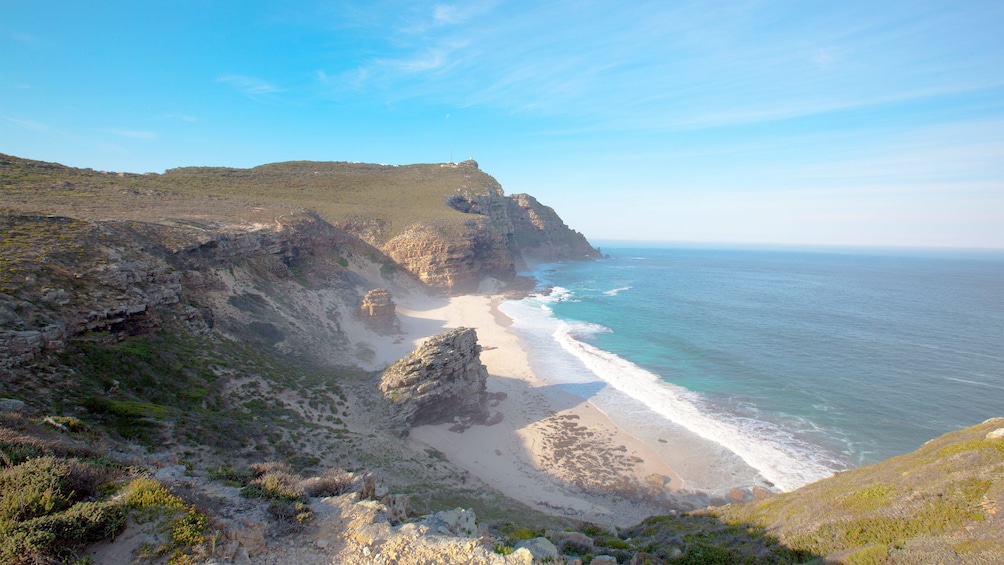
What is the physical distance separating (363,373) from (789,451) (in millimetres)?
25793

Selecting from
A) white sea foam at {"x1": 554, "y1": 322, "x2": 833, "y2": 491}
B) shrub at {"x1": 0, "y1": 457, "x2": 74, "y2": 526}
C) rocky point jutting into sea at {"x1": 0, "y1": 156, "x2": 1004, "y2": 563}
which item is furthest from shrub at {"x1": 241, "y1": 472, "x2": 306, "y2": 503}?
white sea foam at {"x1": 554, "y1": 322, "x2": 833, "y2": 491}

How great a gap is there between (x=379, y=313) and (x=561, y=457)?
77.2ft

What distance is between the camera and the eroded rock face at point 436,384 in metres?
22.2

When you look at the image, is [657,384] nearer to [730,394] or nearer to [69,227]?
[730,394]

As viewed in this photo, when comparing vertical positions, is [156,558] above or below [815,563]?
above

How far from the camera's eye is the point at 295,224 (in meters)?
43.9

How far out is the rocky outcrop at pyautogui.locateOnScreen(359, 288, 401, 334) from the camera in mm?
38844

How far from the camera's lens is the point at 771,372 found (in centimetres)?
3447

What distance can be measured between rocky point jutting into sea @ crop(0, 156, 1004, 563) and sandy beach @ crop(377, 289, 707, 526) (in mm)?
129

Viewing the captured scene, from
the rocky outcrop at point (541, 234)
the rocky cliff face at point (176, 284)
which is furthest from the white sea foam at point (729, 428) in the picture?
the rocky outcrop at point (541, 234)

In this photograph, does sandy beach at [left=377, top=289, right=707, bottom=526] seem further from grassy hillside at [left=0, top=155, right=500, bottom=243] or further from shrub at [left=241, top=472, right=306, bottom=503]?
grassy hillside at [left=0, top=155, right=500, bottom=243]

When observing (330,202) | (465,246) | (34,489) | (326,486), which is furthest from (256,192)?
(34,489)

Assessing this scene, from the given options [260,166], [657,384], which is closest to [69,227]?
[657,384]

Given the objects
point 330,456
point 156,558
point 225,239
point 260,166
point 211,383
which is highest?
point 260,166
